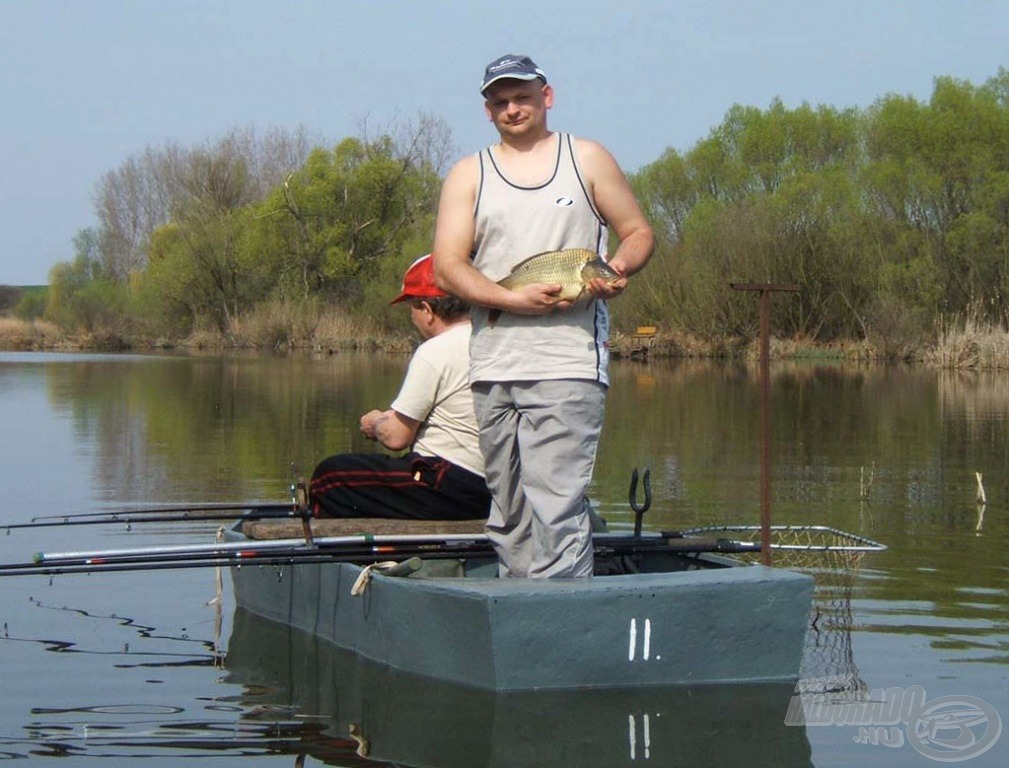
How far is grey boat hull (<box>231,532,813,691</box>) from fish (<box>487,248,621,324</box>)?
37.7 inches

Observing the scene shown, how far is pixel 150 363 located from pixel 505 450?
37.2m

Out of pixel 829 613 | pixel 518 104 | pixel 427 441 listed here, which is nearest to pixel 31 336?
pixel 829 613

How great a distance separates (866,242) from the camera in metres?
43.1

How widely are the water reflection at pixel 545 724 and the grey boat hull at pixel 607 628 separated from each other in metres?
0.06

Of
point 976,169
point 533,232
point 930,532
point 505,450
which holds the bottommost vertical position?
point 930,532

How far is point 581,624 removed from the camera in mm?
5188

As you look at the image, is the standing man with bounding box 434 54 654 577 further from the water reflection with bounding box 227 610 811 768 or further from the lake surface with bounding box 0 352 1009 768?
the lake surface with bounding box 0 352 1009 768

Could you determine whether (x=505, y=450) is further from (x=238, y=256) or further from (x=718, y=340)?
(x=238, y=256)

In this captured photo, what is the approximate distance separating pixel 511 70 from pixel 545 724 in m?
2.14

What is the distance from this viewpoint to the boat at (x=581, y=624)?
515cm

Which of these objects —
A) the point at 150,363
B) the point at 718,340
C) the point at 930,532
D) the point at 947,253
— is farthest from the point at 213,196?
the point at 930,532

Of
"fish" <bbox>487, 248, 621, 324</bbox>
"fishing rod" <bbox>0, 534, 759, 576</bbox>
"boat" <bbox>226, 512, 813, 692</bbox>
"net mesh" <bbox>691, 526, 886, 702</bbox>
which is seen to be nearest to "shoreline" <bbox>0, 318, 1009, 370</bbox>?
"net mesh" <bbox>691, 526, 886, 702</bbox>

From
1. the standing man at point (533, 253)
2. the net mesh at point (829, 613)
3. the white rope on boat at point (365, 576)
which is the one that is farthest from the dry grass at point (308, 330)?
the standing man at point (533, 253)

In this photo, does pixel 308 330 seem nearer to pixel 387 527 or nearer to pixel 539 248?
pixel 387 527
